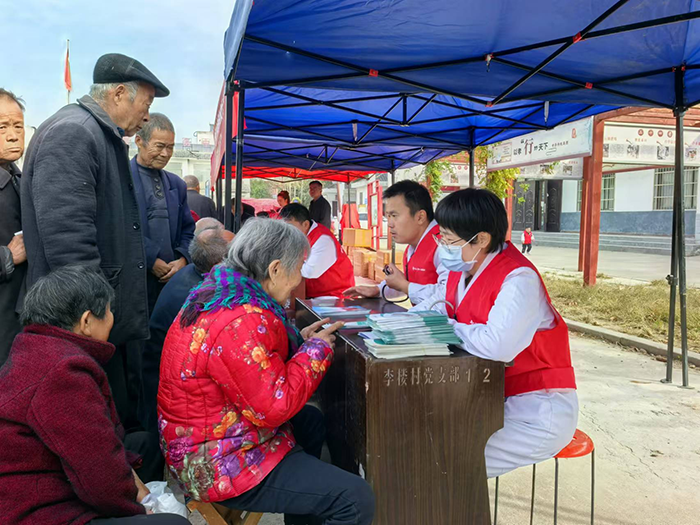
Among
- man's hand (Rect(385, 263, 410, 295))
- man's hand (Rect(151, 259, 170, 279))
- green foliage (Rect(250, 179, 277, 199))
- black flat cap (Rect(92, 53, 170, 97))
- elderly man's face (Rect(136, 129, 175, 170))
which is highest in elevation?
green foliage (Rect(250, 179, 277, 199))

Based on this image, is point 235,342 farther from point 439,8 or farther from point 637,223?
point 637,223

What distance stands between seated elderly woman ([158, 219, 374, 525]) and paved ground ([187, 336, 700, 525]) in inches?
40.4

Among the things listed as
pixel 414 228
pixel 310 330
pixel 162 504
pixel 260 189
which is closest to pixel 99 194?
pixel 310 330

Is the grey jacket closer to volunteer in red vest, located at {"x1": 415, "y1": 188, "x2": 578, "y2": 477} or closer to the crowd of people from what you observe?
the crowd of people

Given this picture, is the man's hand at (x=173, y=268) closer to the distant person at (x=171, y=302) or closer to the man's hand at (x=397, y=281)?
the distant person at (x=171, y=302)

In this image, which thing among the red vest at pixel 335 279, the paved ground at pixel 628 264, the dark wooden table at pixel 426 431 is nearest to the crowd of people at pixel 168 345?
the dark wooden table at pixel 426 431

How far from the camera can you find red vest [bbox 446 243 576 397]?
181 cm

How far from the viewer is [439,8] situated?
2488mm

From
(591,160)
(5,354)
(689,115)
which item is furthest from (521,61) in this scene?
(689,115)

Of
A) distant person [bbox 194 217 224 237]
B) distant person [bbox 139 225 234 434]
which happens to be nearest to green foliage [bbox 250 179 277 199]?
distant person [bbox 194 217 224 237]

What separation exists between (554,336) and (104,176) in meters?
1.79

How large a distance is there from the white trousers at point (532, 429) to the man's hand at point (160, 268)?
2.00m

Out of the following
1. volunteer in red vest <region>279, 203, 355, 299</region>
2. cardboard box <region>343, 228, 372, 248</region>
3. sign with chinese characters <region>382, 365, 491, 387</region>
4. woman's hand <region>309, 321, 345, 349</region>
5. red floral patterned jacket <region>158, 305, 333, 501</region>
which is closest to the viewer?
red floral patterned jacket <region>158, 305, 333, 501</region>

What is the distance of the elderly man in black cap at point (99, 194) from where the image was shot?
1770 millimetres
